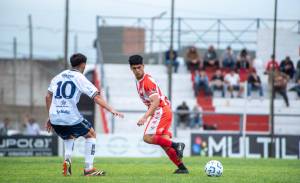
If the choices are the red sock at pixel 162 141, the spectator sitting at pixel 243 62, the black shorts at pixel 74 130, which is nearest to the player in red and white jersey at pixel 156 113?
the red sock at pixel 162 141

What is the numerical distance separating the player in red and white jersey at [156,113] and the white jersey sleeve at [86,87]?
97 centimetres

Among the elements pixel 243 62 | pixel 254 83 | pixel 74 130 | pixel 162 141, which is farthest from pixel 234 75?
pixel 74 130

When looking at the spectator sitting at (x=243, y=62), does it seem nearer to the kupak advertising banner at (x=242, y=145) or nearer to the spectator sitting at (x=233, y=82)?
the spectator sitting at (x=233, y=82)

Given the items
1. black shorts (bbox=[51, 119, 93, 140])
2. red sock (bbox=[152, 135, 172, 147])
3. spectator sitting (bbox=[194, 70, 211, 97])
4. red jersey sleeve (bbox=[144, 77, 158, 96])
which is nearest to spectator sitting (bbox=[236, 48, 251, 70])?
spectator sitting (bbox=[194, 70, 211, 97])

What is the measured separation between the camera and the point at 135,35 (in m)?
46.7

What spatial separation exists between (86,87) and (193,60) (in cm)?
2726

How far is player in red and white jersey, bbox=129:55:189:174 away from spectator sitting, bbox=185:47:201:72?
83.5 feet

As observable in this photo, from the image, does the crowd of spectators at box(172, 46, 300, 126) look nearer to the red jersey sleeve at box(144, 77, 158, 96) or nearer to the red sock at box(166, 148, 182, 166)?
the red sock at box(166, 148, 182, 166)

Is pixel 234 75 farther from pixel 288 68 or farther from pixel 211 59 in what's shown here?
pixel 288 68

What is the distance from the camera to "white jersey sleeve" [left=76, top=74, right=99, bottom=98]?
1554 centimetres

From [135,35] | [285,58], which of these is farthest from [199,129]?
[135,35]

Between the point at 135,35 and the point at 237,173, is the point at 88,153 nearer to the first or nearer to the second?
the point at 237,173

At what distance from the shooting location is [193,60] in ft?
140

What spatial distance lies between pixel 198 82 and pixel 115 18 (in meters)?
6.09
